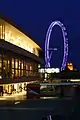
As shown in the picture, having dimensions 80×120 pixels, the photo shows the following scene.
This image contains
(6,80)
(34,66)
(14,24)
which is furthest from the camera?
(34,66)

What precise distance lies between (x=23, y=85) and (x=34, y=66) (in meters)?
23.7

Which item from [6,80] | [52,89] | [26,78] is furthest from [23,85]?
[52,89]

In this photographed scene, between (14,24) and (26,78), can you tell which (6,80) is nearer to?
(14,24)

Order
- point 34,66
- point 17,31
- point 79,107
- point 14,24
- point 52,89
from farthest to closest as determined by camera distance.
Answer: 1. point 34,66
2. point 17,31
3. point 14,24
4. point 52,89
5. point 79,107

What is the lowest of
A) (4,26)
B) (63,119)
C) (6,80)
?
(63,119)

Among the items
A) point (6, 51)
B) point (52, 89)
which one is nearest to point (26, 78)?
point (6, 51)

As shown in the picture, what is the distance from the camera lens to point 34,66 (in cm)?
10331

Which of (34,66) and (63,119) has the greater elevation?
(34,66)

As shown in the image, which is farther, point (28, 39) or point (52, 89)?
point (28, 39)

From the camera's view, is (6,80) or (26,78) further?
(26,78)

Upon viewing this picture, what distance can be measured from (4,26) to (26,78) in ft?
52.6

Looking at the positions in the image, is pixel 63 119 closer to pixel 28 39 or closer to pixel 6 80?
pixel 6 80

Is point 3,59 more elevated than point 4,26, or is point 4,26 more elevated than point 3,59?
point 4,26

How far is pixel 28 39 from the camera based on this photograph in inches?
3474
